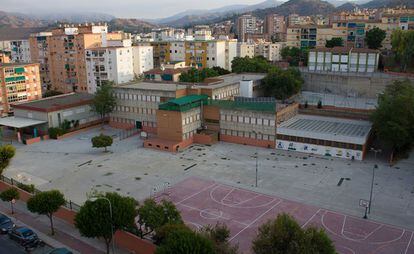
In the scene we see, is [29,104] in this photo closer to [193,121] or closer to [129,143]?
[129,143]

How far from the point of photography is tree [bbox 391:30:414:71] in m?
75.8

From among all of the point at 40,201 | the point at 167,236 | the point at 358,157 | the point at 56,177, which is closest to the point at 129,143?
the point at 56,177

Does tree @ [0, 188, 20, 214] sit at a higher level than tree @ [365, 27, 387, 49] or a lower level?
lower

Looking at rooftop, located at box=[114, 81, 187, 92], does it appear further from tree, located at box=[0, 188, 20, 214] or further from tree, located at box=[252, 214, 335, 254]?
tree, located at box=[252, 214, 335, 254]

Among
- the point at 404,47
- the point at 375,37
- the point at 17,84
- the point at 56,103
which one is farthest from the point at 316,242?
the point at 375,37

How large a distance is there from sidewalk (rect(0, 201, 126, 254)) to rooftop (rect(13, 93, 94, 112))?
25759 mm

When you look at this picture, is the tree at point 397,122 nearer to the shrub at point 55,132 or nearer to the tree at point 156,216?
the tree at point 156,216

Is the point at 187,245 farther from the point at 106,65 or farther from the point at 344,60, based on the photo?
the point at 344,60

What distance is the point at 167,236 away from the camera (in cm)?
2025

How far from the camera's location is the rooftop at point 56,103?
5540cm

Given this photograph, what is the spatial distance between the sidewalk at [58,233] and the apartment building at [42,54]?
69.5 meters

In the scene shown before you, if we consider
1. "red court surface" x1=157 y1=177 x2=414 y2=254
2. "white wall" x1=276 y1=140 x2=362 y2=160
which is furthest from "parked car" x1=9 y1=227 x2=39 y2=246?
"white wall" x1=276 y1=140 x2=362 y2=160

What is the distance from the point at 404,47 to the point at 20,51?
10117 cm

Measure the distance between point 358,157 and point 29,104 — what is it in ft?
156
